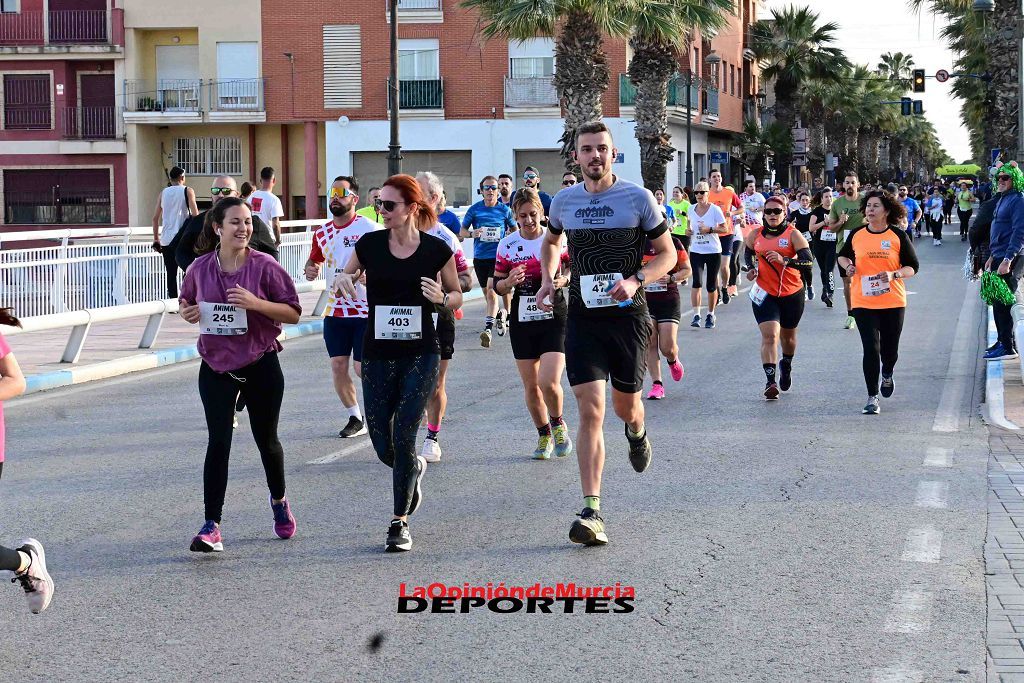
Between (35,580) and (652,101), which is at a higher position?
(652,101)

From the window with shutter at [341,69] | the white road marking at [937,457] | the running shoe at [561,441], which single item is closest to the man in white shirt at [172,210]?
the running shoe at [561,441]

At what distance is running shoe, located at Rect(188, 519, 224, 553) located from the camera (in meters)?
6.73

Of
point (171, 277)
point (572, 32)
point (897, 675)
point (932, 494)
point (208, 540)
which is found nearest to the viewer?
point (897, 675)

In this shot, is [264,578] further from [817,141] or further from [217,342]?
[817,141]

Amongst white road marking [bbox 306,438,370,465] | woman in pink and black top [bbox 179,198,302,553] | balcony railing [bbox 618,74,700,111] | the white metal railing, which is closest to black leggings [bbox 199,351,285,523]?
woman in pink and black top [bbox 179,198,302,553]

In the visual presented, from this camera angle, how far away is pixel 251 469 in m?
9.12

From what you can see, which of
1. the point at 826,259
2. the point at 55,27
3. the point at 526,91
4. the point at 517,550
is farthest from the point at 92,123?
the point at 517,550

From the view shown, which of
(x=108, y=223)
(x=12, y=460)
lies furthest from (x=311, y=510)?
(x=108, y=223)

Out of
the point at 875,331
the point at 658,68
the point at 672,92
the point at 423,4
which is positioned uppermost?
the point at 423,4

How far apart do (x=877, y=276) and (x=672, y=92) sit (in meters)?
42.7

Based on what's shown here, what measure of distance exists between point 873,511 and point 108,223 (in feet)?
151

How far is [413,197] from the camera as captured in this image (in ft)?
22.9

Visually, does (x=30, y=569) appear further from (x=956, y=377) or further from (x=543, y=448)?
(x=956, y=377)

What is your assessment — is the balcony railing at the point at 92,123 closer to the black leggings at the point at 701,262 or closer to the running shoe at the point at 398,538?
the black leggings at the point at 701,262
